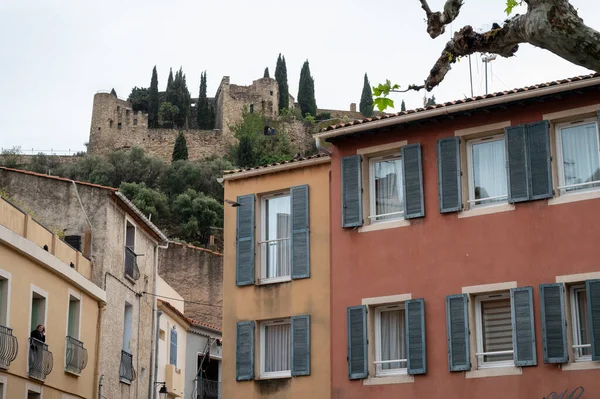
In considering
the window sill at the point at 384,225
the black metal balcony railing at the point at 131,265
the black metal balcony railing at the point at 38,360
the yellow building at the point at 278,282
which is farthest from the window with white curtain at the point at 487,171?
the black metal balcony railing at the point at 131,265

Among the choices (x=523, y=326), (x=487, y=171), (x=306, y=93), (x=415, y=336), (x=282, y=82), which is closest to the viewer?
(x=523, y=326)

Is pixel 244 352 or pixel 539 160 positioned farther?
pixel 244 352

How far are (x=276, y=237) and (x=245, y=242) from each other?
2.02 ft

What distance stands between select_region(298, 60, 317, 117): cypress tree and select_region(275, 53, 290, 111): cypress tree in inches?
150

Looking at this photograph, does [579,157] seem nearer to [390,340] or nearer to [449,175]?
[449,175]

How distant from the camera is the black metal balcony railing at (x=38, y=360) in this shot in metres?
24.3

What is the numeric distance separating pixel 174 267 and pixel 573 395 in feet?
86.4

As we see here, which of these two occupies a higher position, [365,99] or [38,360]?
[365,99]

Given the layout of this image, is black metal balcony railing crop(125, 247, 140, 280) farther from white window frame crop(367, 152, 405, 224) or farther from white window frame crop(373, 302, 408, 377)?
white window frame crop(373, 302, 408, 377)

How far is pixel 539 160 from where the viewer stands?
19.2 metres

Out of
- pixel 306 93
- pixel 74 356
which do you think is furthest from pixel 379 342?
pixel 306 93

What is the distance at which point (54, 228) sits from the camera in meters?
28.8

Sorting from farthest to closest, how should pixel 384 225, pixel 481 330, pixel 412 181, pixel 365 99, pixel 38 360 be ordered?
pixel 365 99 → pixel 38 360 → pixel 384 225 → pixel 412 181 → pixel 481 330

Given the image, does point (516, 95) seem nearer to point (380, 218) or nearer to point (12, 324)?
point (380, 218)
